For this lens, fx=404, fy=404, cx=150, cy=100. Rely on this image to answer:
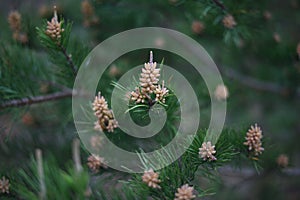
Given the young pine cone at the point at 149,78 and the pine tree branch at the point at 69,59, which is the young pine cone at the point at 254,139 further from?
the pine tree branch at the point at 69,59

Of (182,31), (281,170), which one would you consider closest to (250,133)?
(281,170)

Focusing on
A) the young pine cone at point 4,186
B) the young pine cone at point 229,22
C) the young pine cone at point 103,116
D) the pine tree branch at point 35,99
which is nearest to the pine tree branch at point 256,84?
the young pine cone at point 229,22

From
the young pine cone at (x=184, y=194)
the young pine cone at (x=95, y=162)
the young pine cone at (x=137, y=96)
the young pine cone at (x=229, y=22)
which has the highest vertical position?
the young pine cone at (x=229, y=22)

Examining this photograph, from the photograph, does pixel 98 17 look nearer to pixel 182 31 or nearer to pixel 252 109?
pixel 182 31

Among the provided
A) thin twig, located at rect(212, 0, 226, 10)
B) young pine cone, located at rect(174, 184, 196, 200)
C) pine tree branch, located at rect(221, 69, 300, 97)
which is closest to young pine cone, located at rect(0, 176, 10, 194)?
young pine cone, located at rect(174, 184, 196, 200)

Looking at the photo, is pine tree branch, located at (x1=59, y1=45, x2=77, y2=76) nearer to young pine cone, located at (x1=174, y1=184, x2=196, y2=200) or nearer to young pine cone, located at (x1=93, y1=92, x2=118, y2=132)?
young pine cone, located at (x1=93, y1=92, x2=118, y2=132)
